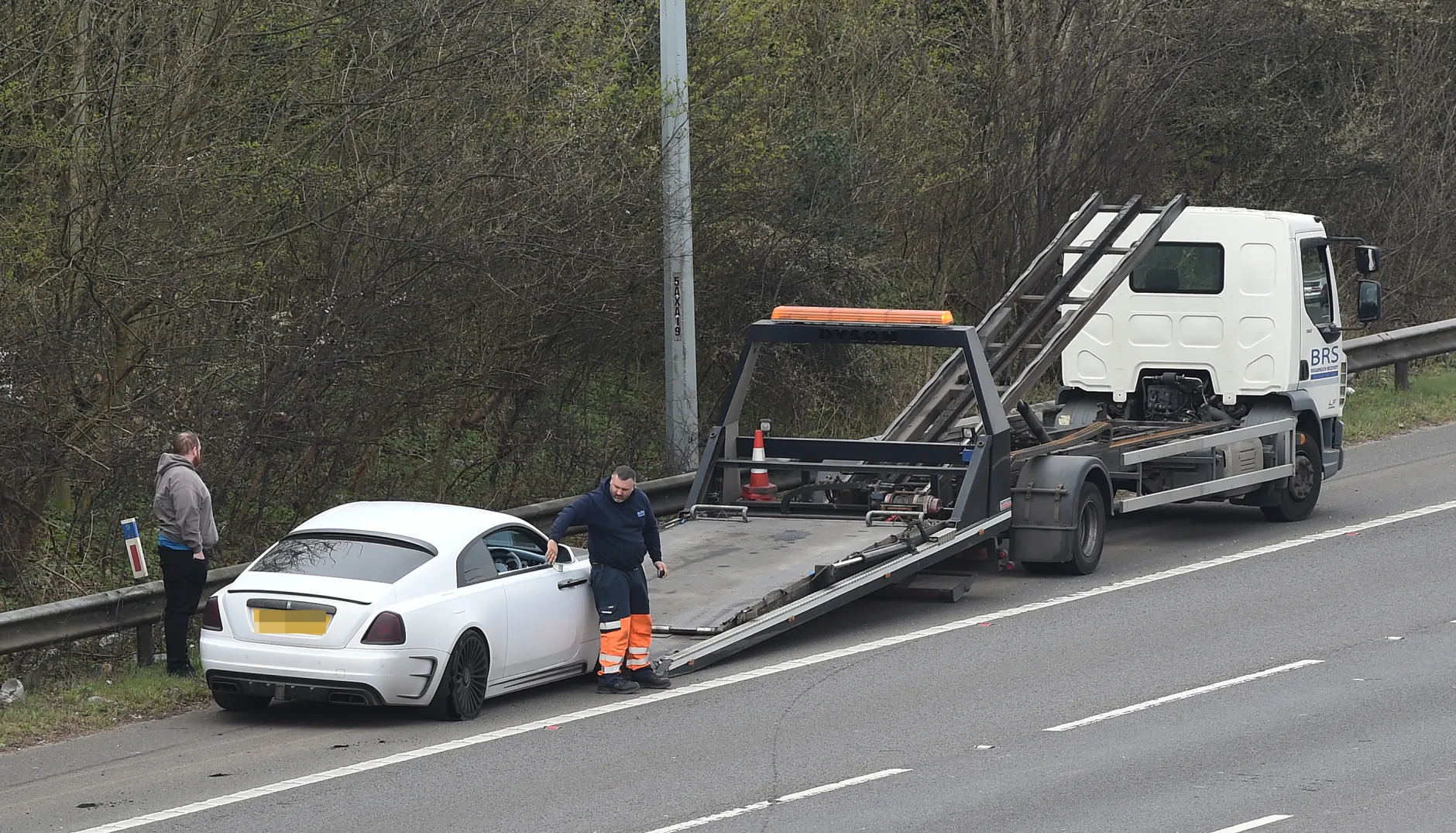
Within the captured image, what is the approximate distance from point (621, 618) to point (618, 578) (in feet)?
0.84

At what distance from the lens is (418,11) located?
16172 millimetres

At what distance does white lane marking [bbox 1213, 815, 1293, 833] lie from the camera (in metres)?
9.05

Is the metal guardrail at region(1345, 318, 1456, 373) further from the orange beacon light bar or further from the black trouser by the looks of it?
the black trouser

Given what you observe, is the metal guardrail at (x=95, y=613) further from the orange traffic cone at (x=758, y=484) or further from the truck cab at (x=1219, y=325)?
the truck cab at (x=1219, y=325)

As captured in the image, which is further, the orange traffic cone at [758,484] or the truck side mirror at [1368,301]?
the truck side mirror at [1368,301]

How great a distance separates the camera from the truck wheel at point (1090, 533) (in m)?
15.7

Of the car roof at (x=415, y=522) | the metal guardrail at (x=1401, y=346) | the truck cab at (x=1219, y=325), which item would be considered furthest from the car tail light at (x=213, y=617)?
the metal guardrail at (x=1401, y=346)

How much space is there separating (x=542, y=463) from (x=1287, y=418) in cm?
714

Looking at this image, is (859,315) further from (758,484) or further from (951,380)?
(758,484)

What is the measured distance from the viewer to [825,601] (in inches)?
522

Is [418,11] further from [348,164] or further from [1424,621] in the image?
[1424,621]

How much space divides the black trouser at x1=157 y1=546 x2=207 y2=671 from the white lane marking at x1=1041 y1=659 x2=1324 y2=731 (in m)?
5.57

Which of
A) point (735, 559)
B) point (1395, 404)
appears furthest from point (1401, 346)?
point (735, 559)

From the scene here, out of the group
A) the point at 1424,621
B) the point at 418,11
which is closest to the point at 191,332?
the point at 418,11
